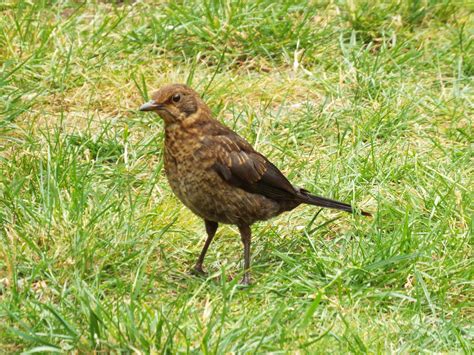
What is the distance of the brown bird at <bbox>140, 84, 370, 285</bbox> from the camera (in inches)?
218

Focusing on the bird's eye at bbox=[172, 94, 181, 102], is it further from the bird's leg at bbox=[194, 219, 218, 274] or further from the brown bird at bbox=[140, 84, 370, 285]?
the bird's leg at bbox=[194, 219, 218, 274]

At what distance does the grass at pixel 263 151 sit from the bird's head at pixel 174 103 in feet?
1.71

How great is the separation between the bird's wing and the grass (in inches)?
12.4

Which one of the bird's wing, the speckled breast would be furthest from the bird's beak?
the bird's wing

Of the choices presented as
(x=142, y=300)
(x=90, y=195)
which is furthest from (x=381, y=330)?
(x=90, y=195)

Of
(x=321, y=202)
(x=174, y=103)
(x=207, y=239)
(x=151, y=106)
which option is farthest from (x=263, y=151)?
(x=151, y=106)

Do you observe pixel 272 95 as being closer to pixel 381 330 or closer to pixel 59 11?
pixel 59 11

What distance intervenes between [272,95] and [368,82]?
643mm

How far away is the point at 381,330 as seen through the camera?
16.6 ft

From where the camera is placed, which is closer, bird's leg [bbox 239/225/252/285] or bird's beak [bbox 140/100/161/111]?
bird's beak [bbox 140/100/161/111]

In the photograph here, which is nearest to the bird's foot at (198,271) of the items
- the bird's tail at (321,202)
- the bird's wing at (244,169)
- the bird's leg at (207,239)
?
the bird's leg at (207,239)

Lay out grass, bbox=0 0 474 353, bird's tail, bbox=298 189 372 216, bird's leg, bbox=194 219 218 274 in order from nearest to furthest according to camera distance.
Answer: grass, bbox=0 0 474 353 < bird's leg, bbox=194 219 218 274 < bird's tail, bbox=298 189 372 216

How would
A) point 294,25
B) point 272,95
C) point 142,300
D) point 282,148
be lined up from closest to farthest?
point 142,300 → point 282,148 → point 272,95 → point 294,25

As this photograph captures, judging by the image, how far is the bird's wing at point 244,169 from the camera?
5617 millimetres
